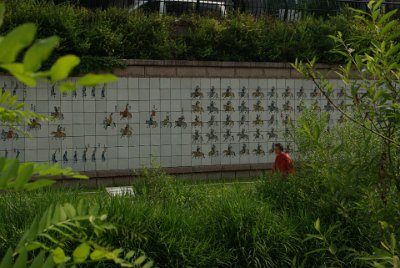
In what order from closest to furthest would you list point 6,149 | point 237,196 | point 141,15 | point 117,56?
point 237,196
point 6,149
point 117,56
point 141,15

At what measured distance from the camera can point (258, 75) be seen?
11.8 m

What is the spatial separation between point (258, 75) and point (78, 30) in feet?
11.7

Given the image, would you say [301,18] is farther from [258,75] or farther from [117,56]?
[117,56]

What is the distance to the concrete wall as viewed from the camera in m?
10.1

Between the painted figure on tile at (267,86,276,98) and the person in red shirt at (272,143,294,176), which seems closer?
the person in red shirt at (272,143,294,176)

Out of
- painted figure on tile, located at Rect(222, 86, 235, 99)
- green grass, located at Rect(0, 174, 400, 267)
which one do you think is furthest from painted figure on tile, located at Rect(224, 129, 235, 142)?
green grass, located at Rect(0, 174, 400, 267)

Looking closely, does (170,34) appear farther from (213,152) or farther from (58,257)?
(58,257)

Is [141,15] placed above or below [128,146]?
above

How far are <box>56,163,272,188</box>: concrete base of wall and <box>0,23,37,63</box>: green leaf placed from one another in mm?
8782

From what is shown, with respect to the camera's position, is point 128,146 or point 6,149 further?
point 128,146

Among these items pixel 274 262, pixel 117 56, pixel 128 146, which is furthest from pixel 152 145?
pixel 274 262

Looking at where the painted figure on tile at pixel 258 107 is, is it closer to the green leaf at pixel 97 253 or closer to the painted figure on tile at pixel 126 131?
the painted figure on tile at pixel 126 131

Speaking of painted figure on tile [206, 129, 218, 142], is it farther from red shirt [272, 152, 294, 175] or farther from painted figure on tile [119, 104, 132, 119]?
red shirt [272, 152, 294, 175]

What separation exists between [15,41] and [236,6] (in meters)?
13.0
